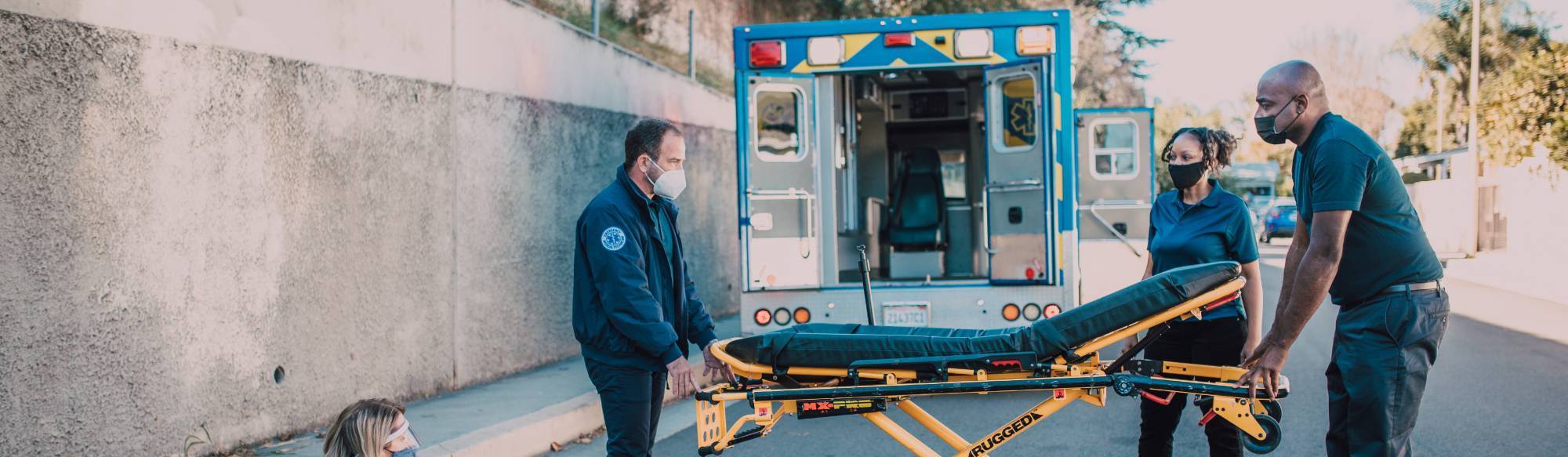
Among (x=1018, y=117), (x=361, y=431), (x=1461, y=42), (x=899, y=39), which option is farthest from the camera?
(x=1461, y=42)

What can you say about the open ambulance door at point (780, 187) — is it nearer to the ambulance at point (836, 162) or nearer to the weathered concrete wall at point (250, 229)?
the ambulance at point (836, 162)

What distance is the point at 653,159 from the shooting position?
4.44 m

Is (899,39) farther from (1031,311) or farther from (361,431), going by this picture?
(361,431)

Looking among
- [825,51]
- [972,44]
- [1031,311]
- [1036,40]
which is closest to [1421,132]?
[1031,311]

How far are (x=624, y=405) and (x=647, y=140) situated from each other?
0.91 meters

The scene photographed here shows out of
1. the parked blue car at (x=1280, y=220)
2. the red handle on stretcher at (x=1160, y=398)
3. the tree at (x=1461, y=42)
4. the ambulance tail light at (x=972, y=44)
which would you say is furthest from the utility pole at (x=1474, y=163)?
the red handle on stretcher at (x=1160, y=398)

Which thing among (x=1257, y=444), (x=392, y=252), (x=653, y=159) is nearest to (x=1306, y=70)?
(x=1257, y=444)

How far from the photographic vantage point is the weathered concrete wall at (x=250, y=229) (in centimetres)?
520

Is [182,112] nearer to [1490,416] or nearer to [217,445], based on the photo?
[217,445]

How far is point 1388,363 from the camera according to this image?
384cm

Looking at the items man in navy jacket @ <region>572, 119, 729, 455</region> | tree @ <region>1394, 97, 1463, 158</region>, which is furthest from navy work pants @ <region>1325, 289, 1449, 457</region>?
tree @ <region>1394, 97, 1463, 158</region>

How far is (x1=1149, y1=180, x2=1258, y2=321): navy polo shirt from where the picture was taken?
5.02 meters

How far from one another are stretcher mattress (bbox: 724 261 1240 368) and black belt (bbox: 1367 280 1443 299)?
0.43 m

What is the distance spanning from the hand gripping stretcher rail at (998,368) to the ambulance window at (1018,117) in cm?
481
